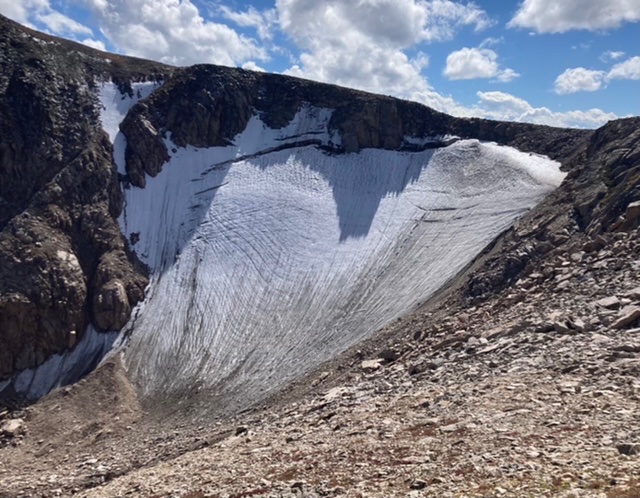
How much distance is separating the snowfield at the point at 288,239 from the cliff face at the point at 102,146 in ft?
6.05

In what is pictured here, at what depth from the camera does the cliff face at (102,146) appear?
4947cm

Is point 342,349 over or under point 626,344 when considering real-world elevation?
under

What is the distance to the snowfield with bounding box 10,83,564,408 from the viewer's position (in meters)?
45.7

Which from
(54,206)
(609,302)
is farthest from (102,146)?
(609,302)

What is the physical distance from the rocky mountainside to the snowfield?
6.35 ft

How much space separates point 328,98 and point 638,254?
185 ft

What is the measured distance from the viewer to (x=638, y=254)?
27250 mm

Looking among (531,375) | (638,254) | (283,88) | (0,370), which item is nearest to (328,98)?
(283,88)

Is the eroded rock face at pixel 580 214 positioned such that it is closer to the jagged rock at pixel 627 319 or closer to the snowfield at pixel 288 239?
the snowfield at pixel 288 239

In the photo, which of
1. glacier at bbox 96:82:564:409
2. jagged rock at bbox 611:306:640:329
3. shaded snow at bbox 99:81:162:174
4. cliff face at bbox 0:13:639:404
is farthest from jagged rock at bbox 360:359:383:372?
shaded snow at bbox 99:81:162:174

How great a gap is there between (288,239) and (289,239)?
11 centimetres

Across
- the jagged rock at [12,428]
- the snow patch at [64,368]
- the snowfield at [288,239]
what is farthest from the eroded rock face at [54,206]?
the jagged rock at [12,428]

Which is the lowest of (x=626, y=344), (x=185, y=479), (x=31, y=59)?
(x=185, y=479)

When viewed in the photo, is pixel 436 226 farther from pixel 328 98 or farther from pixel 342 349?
pixel 328 98
